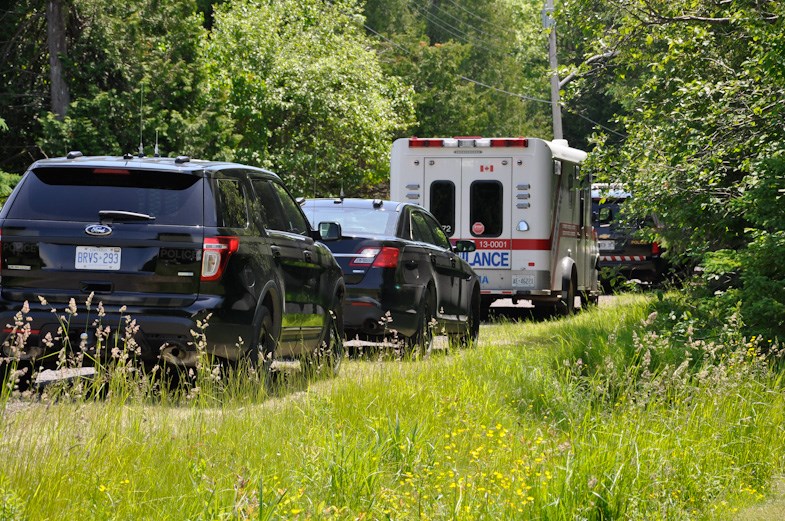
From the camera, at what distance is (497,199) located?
21203 mm

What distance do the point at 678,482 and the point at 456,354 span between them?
500cm

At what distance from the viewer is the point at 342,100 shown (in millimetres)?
41156

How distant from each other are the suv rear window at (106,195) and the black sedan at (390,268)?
9.89 feet

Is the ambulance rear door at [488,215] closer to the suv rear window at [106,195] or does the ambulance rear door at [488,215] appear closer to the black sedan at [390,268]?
the black sedan at [390,268]

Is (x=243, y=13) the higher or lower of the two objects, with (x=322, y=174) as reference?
higher

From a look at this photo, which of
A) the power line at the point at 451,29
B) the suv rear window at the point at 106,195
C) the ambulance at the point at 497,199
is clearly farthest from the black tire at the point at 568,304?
the power line at the point at 451,29

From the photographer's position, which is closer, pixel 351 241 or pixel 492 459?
pixel 492 459

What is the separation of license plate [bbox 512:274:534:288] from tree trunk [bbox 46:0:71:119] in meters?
17.8

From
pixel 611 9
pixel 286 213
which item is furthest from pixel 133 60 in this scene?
pixel 286 213

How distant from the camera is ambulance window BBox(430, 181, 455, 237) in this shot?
21406 millimetres

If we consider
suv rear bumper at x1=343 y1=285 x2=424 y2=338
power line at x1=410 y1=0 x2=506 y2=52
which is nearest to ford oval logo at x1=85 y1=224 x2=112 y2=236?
suv rear bumper at x1=343 y1=285 x2=424 y2=338

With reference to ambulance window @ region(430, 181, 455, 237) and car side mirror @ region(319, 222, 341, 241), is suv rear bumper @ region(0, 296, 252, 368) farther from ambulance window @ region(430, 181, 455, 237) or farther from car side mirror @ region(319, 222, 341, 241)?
ambulance window @ region(430, 181, 455, 237)

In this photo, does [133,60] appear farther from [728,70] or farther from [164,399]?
[164,399]

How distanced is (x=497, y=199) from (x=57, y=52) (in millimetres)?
17699
